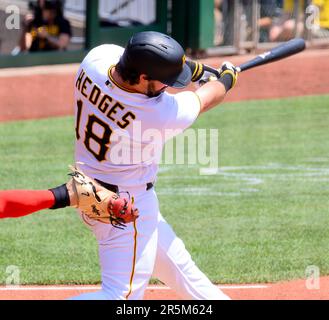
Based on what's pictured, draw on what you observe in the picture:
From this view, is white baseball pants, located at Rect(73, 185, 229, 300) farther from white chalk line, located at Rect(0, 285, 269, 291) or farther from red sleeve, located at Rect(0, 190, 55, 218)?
white chalk line, located at Rect(0, 285, 269, 291)

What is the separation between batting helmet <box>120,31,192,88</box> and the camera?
16.8 ft

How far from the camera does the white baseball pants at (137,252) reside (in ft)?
17.2

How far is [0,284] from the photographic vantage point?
729 cm

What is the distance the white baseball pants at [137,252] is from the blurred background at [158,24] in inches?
366

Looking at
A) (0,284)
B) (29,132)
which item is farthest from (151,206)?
(29,132)

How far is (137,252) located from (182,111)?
792 mm

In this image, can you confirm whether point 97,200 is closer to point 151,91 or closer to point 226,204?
point 151,91

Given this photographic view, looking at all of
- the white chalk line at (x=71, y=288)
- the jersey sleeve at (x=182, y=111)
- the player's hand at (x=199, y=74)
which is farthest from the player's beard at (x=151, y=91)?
the white chalk line at (x=71, y=288)

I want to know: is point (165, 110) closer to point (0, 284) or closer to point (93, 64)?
point (93, 64)

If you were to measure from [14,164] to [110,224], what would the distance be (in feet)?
20.4

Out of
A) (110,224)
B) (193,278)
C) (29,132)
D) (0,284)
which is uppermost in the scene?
(110,224)

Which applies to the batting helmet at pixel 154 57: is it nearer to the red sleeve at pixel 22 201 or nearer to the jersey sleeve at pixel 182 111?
the jersey sleeve at pixel 182 111

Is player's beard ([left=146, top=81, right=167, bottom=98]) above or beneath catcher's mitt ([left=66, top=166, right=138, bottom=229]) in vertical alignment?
above

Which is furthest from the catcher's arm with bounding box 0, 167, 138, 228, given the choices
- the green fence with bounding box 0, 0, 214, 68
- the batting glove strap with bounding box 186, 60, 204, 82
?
the green fence with bounding box 0, 0, 214, 68
